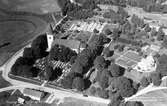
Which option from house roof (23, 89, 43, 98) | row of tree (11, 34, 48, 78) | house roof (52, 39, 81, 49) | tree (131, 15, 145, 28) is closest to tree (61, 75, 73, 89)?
house roof (23, 89, 43, 98)

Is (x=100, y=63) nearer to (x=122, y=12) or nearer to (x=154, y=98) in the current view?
(x=154, y=98)

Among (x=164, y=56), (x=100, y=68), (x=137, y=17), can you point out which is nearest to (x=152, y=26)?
(x=137, y=17)

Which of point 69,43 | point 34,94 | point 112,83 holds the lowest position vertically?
point 34,94

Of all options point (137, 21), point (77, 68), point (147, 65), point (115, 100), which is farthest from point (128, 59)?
point (137, 21)

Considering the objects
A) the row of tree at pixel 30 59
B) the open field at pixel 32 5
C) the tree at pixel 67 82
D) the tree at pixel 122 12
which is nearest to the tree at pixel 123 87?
the tree at pixel 67 82

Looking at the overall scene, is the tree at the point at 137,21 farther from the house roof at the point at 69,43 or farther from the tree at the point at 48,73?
the tree at the point at 48,73

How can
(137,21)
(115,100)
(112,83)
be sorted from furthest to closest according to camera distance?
(137,21) < (112,83) < (115,100)
